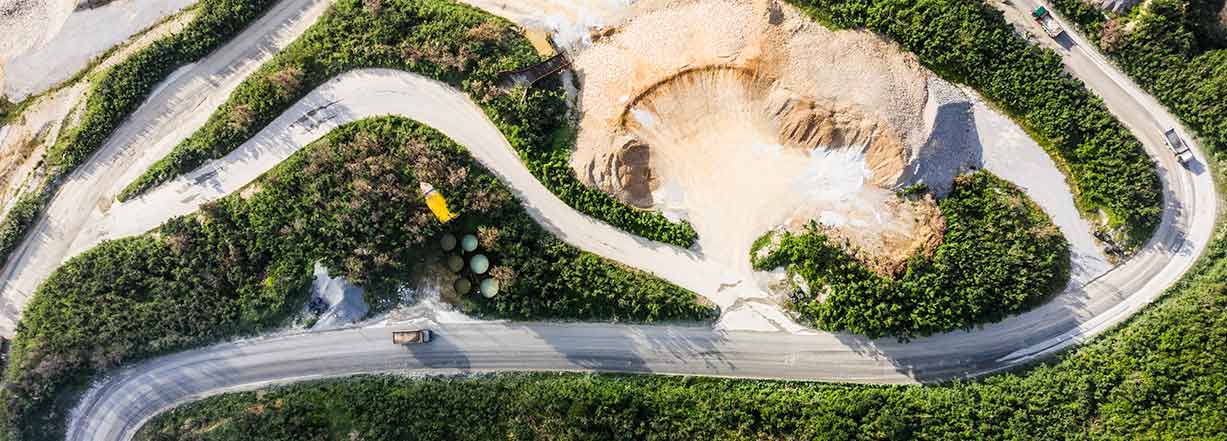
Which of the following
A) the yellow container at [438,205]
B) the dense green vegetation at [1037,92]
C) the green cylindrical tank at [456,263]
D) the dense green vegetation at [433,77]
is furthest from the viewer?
the dense green vegetation at [433,77]

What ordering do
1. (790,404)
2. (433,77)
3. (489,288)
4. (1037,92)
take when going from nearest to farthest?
(790,404)
(489,288)
(1037,92)
(433,77)

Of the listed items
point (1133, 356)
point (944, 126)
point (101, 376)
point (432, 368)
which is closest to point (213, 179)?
point (101, 376)

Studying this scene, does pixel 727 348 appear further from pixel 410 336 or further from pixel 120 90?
pixel 120 90

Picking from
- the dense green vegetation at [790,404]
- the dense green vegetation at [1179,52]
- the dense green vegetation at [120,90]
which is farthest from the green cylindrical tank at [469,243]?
the dense green vegetation at [1179,52]

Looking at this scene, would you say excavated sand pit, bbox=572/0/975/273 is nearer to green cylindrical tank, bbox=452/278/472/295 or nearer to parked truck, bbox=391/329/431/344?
green cylindrical tank, bbox=452/278/472/295

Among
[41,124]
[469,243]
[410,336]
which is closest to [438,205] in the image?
[469,243]

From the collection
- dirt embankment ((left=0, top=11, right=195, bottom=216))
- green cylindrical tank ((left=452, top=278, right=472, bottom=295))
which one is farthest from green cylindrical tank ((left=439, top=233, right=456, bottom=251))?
dirt embankment ((left=0, top=11, right=195, bottom=216))

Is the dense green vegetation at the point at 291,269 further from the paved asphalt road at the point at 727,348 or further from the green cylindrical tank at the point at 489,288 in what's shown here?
the paved asphalt road at the point at 727,348
